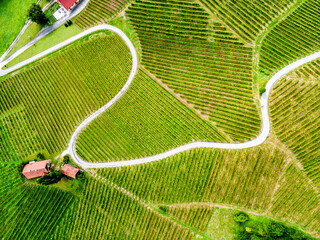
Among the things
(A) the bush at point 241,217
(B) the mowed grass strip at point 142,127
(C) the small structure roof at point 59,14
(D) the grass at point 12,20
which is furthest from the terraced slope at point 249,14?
(D) the grass at point 12,20

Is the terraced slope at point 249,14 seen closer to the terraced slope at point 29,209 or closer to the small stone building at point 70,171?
the small stone building at point 70,171

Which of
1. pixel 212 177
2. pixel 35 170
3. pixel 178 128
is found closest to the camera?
pixel 212 177

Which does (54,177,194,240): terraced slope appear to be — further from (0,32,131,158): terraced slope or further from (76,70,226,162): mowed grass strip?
(0,32,131,158): terraced slope

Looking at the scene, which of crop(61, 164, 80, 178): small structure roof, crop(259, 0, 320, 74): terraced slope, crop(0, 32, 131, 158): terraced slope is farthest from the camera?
crop(0, 32, 131, 158): terraced slope

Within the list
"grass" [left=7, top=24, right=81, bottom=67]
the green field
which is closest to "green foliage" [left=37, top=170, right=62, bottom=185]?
the green field

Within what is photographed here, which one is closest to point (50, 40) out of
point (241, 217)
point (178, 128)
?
point (178, 128)

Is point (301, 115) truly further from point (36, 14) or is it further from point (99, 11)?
point (36, 14)
